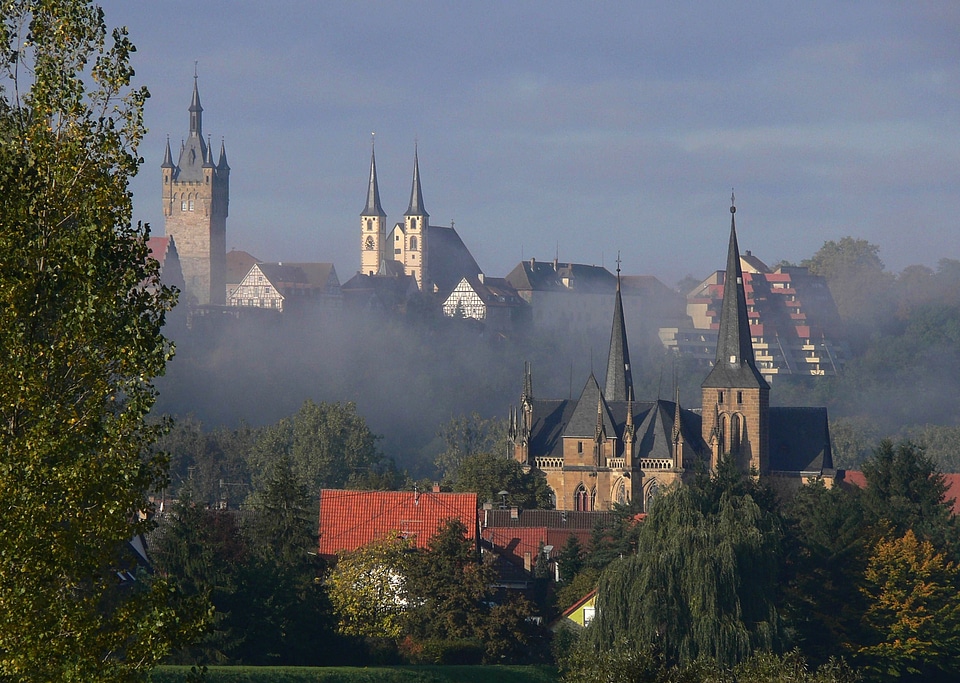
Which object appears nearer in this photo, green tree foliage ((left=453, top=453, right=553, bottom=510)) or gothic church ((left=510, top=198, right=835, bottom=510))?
green tree foliage ((left=453, top=453, right=553, bottom=510))

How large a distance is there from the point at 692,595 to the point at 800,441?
5619cm

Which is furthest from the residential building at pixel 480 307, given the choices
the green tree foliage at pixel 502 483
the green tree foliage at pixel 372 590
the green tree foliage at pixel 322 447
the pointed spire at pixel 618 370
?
the green tree foliage at pixel 372 590

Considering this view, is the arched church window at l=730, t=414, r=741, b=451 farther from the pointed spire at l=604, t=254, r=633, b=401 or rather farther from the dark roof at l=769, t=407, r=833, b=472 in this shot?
the pointed spire at l=604, t=254, r=633, b=401

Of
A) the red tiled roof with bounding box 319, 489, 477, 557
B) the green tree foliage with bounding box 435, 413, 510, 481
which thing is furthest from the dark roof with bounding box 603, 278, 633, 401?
the red tiled roof with bounding box 319, 489, 477, 557

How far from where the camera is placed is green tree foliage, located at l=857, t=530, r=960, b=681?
50906mm

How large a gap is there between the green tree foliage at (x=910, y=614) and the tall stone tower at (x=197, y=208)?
417ft

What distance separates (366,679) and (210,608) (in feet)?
69.2

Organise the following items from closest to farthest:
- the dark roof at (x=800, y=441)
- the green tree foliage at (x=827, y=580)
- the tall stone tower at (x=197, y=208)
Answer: the green tree foliage at (x=827, y=580) < the dark roof at (x=800, y=441) < the tall stone tower at (x=197, y=208)

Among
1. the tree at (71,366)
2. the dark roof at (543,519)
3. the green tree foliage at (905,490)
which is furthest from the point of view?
the dark roof at (543,519)

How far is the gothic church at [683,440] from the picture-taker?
9512cm

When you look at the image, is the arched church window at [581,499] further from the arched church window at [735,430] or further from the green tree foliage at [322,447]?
the green tree foliage at [322,447]

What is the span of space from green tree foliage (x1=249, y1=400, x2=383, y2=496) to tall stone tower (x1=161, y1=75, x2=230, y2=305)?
195ft

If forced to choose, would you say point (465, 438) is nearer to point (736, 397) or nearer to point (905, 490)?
point (736, 397)

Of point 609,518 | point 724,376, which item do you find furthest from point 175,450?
point 609,518
